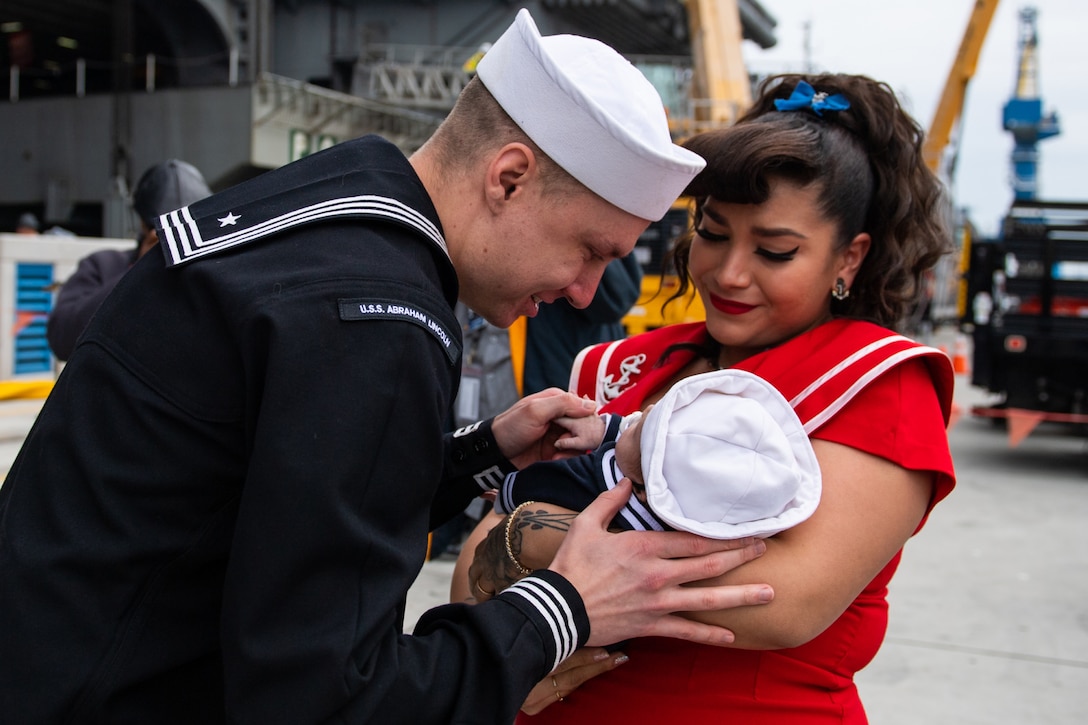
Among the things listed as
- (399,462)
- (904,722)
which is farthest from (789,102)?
(904,722)

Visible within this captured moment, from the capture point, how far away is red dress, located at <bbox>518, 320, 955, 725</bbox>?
1.60m

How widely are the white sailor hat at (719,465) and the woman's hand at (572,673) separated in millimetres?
312

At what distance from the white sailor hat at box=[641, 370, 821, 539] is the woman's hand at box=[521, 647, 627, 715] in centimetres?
31

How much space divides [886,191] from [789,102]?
263 millimetres

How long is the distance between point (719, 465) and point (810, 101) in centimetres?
94

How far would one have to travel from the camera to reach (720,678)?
162 cm

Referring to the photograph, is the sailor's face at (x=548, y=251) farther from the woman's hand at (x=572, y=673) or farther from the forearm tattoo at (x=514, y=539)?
the woman's hand at (x=572, y=673)

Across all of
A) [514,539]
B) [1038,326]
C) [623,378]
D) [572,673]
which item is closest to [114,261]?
[623,378]

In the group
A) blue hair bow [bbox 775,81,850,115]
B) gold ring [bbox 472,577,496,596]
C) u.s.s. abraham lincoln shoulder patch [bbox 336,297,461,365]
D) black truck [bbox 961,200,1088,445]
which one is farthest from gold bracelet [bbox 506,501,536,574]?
black truck [bbox 961,200,1088,445]

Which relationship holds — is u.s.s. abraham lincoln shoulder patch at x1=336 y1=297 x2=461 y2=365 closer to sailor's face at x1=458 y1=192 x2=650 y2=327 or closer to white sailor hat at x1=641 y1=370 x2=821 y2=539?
sailor's face at x1=458 y1=192 x2=650 y2=327

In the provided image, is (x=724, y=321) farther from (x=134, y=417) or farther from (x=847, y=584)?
(x=134, y=417)

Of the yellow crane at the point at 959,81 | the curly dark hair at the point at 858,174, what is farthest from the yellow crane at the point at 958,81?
the curly dark hair at the point at 858,174

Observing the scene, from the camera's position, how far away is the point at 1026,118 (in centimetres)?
4562

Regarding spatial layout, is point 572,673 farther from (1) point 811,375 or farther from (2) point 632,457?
(1) point 811,375
